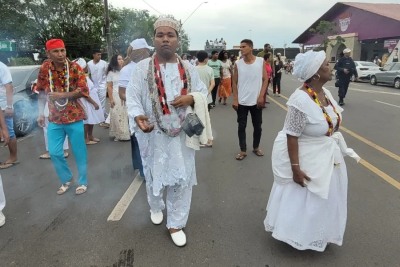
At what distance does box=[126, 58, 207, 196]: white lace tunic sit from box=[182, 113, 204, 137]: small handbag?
0.11 meters

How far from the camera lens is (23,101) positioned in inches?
304

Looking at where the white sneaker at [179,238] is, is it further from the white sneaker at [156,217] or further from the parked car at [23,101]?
the parked car at [23,101]

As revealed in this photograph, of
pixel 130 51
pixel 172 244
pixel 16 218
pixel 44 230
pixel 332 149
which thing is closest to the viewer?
pixel 332 149

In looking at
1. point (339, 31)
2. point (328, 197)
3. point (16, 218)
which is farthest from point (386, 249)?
point (339, 31)

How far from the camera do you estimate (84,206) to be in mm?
4059

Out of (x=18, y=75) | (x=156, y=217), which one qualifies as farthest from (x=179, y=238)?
(x=18, y=75)

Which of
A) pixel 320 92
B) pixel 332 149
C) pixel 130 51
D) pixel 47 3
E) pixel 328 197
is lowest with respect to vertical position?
pixel 328 197

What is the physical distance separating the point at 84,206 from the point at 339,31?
41.7 meters

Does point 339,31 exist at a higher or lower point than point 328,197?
higher

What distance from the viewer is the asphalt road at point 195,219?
3.00 metres

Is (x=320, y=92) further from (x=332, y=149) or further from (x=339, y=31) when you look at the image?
(x=339, y=31)

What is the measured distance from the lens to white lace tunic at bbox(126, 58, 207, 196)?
3.02 meters

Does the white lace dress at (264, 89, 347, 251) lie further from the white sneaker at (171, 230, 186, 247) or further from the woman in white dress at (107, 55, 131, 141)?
the woman in white dress at (107, 55, 131, 141)

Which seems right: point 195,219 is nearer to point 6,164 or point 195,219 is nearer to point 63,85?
point 63,85
